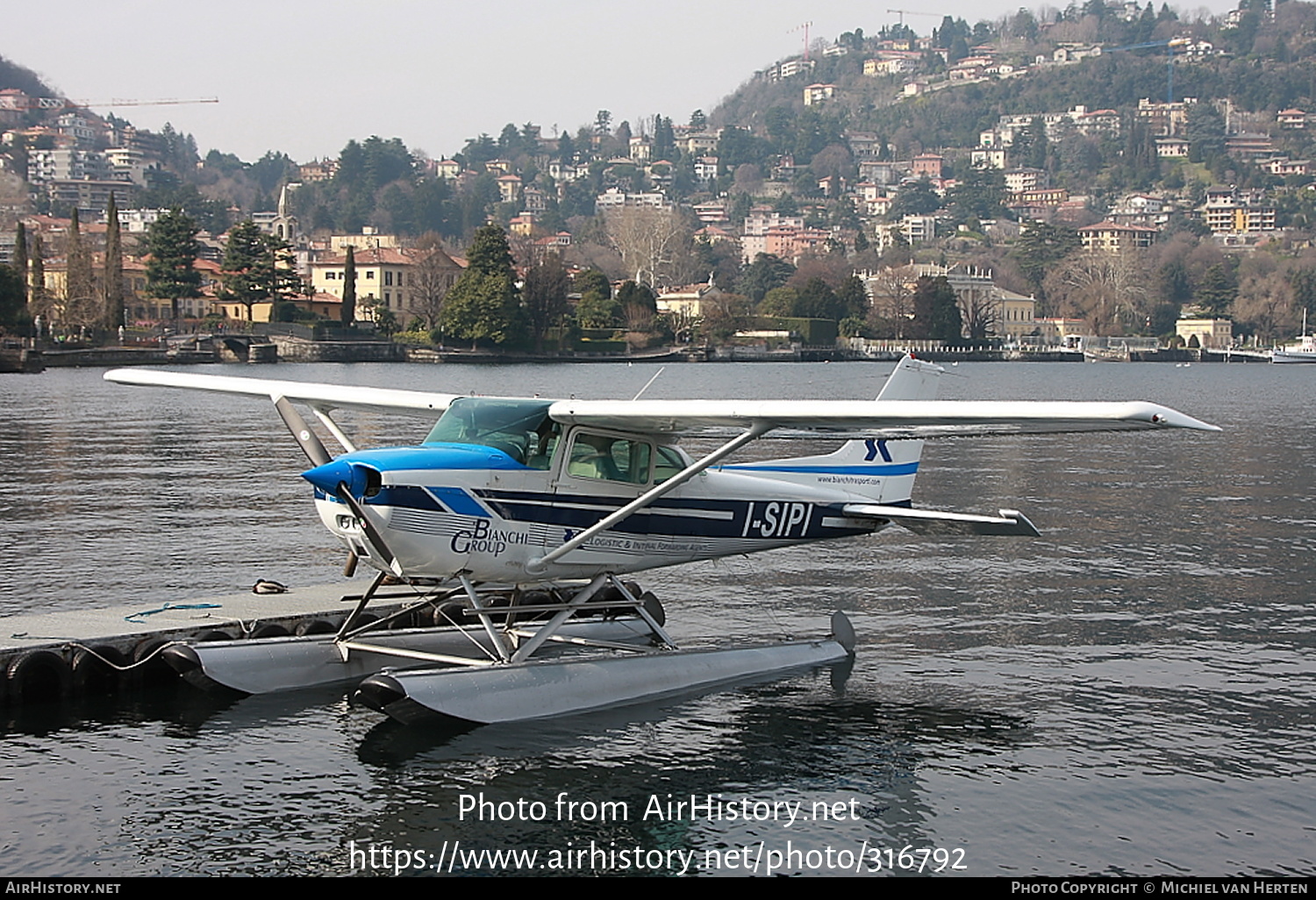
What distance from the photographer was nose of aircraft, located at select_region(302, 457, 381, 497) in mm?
10430

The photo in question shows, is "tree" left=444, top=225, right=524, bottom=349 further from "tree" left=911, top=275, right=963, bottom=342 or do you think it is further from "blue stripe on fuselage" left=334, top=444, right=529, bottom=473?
"blue stripe on fuselage" left=334, top=444, right=529, bottom=473

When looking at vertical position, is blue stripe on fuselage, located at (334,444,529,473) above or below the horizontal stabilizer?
above

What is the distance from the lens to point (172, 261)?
120438mm

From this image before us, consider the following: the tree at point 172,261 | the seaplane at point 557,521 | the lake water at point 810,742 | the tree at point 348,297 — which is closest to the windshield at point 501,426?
the seaplane at point 557,521

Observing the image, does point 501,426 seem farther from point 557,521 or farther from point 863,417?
point 863,417

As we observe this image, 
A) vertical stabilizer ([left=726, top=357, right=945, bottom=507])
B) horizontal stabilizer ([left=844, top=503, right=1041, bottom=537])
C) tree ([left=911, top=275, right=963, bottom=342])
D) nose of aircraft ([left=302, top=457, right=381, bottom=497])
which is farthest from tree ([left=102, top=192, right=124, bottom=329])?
→ tree ([left=911, top=275, right=963, bottom=342])

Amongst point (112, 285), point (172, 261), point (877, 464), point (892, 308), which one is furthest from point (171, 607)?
point (892, 308)

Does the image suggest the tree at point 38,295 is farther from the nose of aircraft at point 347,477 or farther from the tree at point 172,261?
the nose of aircraft at point 347,477

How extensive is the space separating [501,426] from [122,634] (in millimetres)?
3889

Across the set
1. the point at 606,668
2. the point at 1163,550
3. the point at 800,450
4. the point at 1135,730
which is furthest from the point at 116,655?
the point at 800,450

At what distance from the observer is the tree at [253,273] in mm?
121000

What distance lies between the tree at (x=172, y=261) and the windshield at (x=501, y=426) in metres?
115

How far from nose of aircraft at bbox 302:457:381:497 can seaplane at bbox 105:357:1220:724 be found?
0.6 inches
